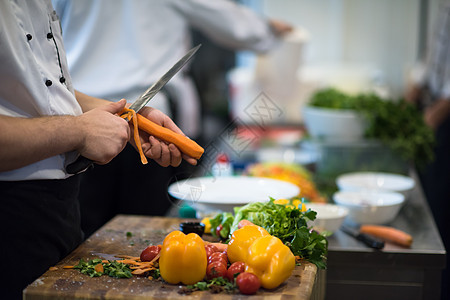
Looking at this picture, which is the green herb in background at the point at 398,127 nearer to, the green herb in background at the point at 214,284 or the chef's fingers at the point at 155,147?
the chef's fingers at the point at 155,147

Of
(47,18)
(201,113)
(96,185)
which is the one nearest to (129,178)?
(96,185)

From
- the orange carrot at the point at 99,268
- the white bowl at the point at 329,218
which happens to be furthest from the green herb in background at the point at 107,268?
the white bowl at the point at 329,218

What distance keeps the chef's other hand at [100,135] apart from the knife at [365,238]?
116 cm

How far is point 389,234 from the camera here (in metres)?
2.26

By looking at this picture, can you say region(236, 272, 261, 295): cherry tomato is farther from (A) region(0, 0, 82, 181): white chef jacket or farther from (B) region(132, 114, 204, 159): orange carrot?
(A) region(0, 0, 82, 181): white chef jacket

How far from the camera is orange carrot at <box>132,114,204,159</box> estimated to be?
5.45 ft

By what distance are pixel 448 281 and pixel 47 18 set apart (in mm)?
2877

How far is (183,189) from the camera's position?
2.16 m

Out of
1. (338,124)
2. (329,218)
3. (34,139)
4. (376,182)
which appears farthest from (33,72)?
(338,124)

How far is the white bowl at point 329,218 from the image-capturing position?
219 cm

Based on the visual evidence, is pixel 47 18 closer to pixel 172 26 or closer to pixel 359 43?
pixel 172 26

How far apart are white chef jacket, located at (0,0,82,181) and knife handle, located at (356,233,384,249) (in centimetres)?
123

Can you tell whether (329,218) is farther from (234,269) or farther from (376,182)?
(376,182)

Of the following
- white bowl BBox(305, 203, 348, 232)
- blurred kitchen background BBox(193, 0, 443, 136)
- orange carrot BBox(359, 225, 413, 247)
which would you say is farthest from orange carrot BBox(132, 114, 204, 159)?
blurred kitchen background BBox(193, 0, 443, 136)
